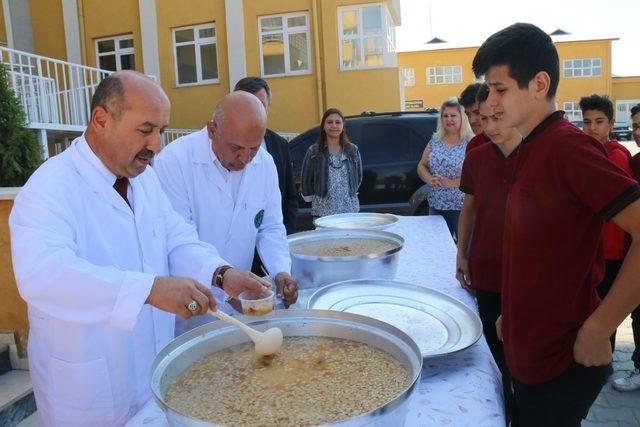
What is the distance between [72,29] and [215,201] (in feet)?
47.9

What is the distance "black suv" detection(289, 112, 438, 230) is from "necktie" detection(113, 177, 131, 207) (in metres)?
4.42

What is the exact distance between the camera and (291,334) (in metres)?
1.47

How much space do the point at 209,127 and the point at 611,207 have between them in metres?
1.64

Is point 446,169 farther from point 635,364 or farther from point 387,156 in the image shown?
point 387,156

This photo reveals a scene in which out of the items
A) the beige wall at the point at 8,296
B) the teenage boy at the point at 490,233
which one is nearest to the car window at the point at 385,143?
the teenage boy at the point at 490,233

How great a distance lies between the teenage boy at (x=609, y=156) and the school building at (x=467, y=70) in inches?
1209

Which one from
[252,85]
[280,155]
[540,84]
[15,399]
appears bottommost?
[15,399]

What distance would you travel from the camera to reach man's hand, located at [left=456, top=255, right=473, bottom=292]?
7.40 ft

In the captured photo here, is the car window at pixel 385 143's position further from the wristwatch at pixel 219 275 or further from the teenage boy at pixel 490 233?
the wristwatch at pixel 219 275

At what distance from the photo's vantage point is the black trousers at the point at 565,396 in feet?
4.82

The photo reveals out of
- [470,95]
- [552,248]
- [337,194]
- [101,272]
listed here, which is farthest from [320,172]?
[101,272]

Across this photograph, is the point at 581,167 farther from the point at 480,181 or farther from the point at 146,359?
the point at 146,359

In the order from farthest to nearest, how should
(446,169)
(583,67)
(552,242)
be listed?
(583,67)
(446,169)
(552,242)

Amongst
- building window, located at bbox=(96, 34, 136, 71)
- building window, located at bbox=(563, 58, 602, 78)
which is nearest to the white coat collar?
building window, located at bbox=(96, 34, 136, 71)
